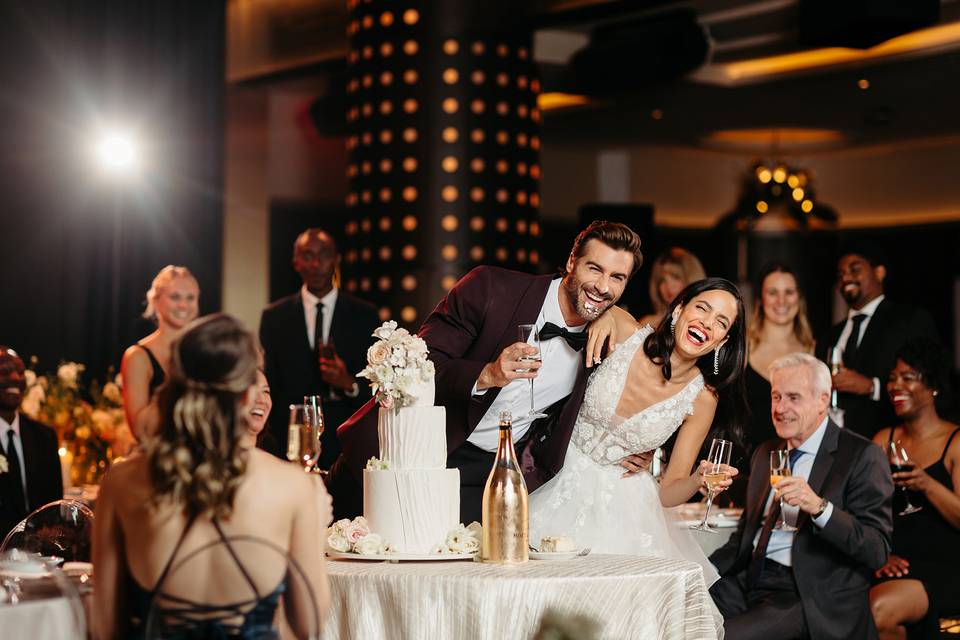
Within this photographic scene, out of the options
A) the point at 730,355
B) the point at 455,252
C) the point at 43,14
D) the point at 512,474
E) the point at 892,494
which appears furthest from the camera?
the point at 43,14

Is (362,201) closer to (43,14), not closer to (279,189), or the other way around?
(43,14)

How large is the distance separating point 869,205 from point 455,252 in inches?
362

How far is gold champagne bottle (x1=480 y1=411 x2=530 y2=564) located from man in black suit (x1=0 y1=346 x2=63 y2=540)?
7.85 feet

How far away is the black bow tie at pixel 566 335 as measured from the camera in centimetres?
381

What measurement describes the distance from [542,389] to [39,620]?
1779 millimetres

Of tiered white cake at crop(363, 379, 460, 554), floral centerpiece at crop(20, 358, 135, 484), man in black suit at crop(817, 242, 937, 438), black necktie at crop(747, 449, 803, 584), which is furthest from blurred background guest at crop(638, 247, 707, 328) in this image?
tiered white cake at crop(363, 379, 460, 554)

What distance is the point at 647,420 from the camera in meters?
3.91

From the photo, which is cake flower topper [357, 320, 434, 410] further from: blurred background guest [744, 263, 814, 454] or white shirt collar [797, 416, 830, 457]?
blurred background guest [744, 263, 814, 454]

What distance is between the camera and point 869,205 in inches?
614

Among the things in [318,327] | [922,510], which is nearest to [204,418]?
[922,510]

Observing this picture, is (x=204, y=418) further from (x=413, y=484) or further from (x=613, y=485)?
(x=613, y=485)

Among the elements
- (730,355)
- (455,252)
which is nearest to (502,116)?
(455,252)

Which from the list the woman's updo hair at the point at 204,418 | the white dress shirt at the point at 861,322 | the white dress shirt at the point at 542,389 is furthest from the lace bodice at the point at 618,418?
the white dress shirt at the point at 861,322

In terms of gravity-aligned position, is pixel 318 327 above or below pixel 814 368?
above
